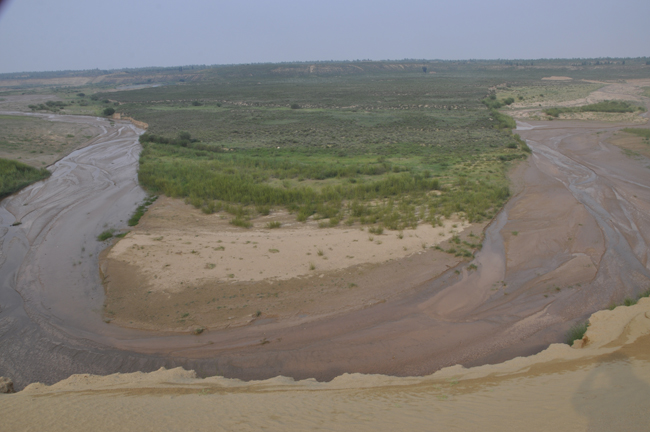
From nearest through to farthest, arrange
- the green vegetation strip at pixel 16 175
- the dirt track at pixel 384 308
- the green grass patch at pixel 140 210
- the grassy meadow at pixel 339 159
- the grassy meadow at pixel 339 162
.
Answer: the dirt track at pixel 384 308, the green grass patch at pixel 140 210, the grassy meadow at pixel 339 162, the grassy meadow at pixel 339 159, the green vegetation strip at pixel 16 175

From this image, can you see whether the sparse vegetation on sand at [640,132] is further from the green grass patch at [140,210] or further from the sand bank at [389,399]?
the green grass patch at [140,210]

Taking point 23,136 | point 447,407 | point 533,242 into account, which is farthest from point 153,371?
point 23,136

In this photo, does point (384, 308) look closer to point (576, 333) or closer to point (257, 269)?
point (257, 269)

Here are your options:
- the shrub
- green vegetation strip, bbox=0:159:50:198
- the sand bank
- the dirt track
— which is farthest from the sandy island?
green vegetation strip, bbox=0:159:50:198

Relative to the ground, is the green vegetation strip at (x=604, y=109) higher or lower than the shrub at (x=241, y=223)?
higher

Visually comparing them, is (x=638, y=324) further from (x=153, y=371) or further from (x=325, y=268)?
(x=153, y=371)

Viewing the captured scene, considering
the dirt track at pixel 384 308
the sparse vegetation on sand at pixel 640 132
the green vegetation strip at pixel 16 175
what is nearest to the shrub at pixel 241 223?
the dirt track at pixel 384 308

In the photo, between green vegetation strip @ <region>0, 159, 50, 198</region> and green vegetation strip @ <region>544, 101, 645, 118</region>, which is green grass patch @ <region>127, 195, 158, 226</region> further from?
green vegetation strip @ <region>544, 101, 645, 118</region>
